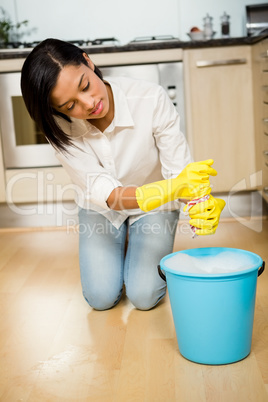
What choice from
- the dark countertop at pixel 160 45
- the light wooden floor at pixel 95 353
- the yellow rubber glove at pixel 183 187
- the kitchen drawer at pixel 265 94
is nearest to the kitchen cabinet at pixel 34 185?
the dark countertop at pixel 160 45

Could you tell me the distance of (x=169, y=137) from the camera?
1599 millimetres

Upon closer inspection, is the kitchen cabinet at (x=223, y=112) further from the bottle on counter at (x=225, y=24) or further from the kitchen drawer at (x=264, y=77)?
the bottle on counter at (x=225, y=24)

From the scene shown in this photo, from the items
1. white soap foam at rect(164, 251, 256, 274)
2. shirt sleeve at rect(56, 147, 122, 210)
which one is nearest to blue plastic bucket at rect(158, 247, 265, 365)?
white soap foam at rect(164, 251, 256, 274)

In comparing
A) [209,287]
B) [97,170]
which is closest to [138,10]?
[97,170]

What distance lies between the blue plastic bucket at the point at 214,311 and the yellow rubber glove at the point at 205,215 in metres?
0.11

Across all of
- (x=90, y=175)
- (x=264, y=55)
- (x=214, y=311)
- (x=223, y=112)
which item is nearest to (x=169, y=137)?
(x=90, y=175)

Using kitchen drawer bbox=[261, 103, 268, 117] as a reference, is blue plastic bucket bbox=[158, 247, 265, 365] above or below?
below

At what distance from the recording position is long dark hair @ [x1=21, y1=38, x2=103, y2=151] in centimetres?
133

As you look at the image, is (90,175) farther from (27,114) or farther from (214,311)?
(27,114)

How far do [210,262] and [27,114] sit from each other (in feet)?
5.10

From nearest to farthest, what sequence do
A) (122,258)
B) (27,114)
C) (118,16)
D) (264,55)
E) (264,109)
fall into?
(122,258) → (264,55) → (264,109) → (27,114) → (118,16)

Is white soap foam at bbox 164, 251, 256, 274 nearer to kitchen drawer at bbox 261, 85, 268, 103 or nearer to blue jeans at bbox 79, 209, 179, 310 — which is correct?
blue jeans at bbox 79, 209, 179, 310

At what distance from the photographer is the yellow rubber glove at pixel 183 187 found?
1279mm

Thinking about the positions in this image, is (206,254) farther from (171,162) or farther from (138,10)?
(138,10)
